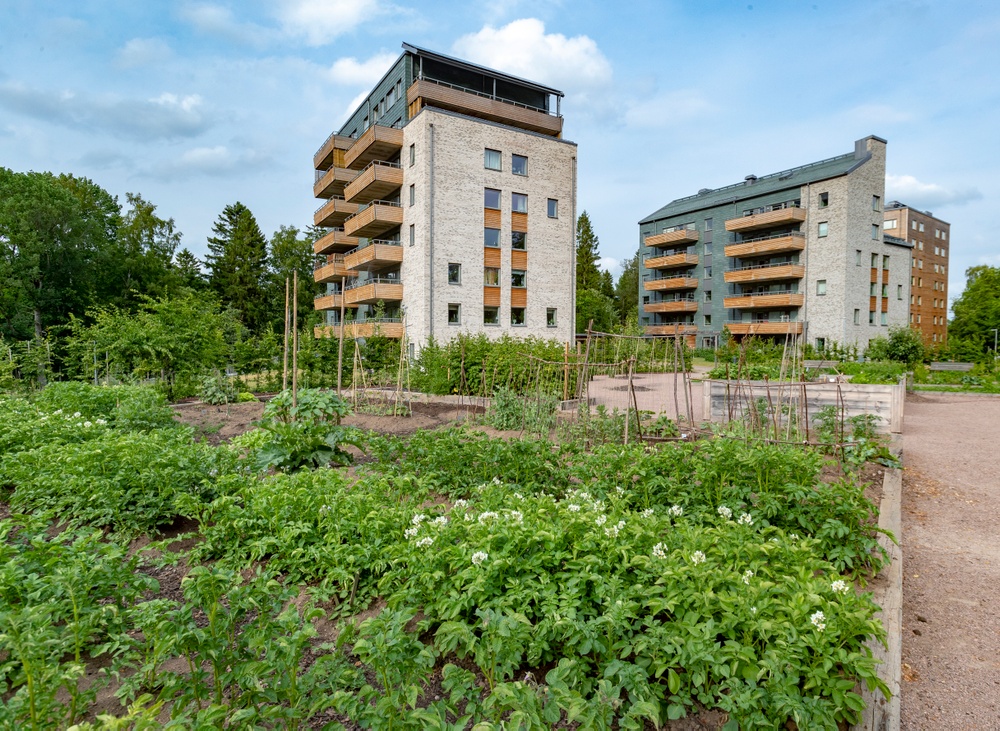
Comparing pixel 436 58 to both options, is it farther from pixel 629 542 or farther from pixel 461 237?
pixel 629 542

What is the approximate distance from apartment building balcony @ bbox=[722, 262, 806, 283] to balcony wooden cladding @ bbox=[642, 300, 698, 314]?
4333mm

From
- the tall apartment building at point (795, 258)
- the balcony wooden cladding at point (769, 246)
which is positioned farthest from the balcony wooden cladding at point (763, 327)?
the balcony wooden cladding at point (769, 246)

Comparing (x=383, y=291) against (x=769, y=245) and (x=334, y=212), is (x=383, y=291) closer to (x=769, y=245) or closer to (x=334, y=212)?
(x=334, y=212)

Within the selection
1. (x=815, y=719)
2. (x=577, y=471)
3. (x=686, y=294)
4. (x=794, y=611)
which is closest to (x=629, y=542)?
(x=794, y=611)

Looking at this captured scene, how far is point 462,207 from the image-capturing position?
85.5 ft

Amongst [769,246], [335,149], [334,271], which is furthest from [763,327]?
[335,149]

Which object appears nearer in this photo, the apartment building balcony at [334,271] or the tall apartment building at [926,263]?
the apartment building balcony at [334,271]

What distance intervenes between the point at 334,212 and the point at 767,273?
1181 inches

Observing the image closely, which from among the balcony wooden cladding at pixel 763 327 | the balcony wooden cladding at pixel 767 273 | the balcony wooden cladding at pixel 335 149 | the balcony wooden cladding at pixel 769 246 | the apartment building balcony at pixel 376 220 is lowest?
the balcony wooden cladding at pixel 763 327

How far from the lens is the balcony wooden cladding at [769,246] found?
3653 cm

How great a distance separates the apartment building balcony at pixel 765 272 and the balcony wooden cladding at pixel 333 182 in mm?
28131

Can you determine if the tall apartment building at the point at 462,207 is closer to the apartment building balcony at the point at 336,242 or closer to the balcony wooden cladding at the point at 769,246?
the apartment building balcony at the point at 336,242

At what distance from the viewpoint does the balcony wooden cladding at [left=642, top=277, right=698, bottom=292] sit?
44906mm

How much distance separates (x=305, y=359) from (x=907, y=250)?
146 ft
